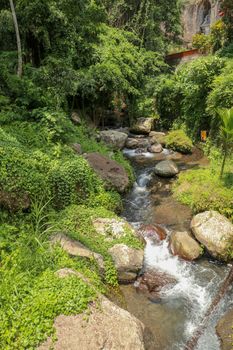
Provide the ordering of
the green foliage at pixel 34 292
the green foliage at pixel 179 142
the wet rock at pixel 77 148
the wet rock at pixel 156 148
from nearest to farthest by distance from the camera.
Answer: the green foliage at pixel 34 292 → the wet rock at pixel 77 148 → the green foliage at pixel 179 142 → the wet rock at pixel 156 148

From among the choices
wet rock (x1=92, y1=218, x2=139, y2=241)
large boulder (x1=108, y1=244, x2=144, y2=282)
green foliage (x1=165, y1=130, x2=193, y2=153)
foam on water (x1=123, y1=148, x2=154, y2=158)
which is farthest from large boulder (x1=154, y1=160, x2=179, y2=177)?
large boulder (x1=108, y1=244, x2=144, y2=282)

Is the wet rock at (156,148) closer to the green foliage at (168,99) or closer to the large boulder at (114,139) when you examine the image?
the large boulder at (114,139)

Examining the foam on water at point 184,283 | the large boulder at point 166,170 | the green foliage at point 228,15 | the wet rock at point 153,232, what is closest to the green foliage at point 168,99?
the green foliage at point 228,15

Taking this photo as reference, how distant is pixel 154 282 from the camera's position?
6605 millimetres

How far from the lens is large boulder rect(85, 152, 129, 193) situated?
9367 millimetres

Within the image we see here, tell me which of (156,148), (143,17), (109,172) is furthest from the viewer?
(143,17)

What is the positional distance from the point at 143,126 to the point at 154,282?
11.4 meters

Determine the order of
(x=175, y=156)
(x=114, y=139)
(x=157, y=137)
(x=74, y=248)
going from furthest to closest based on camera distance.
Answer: (x=157, y=137)
(x=114, y=139)
(x=175, y=156)
(x=74, y=248)

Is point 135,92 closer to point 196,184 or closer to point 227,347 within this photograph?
point 196,184

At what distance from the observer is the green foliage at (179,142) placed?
13930mm

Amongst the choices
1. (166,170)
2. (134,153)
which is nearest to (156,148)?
(134,153)

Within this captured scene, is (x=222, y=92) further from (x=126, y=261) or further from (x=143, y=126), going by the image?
(x=126, y=261)

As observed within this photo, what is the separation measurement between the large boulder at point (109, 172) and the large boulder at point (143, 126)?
6921 mm

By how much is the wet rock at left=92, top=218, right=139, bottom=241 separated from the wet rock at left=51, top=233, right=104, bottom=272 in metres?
0.87
